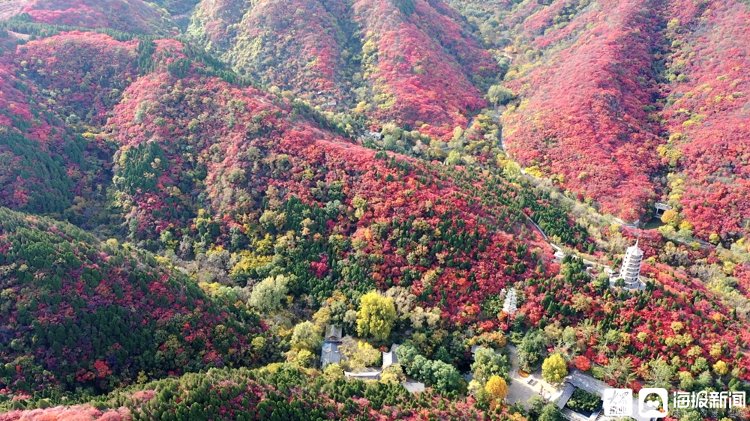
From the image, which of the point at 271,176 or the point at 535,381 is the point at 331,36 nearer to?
the point at 271,176

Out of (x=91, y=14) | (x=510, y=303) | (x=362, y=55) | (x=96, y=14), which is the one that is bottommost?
(x=510, y=303)

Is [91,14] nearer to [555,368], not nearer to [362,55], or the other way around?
[362,55]

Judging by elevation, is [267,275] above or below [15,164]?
below

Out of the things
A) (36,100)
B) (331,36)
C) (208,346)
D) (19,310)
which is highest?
(331,36)

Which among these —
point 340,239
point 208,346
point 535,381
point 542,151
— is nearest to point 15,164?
point 208,346

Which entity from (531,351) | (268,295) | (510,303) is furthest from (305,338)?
(531,351)

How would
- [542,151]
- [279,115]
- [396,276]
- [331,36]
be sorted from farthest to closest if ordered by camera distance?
[331,36] → [542,151] → [279,115] → [396,276]

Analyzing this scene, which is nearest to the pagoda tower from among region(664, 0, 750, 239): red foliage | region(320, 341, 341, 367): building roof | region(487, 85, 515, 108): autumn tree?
region(664, 0, 750, 239): red foliage

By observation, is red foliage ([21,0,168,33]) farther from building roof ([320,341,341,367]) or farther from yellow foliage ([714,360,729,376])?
yellow foliage ([714,360,729,376])
